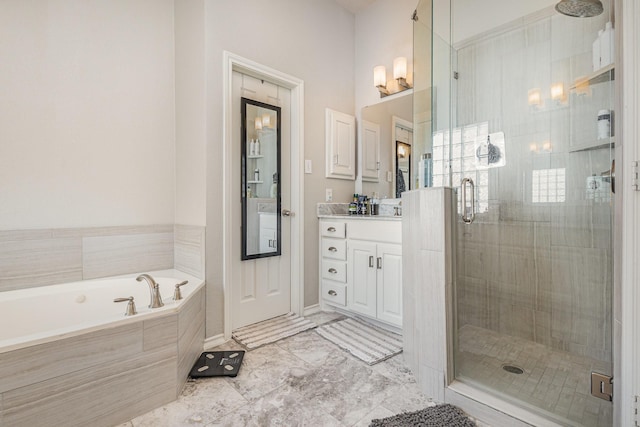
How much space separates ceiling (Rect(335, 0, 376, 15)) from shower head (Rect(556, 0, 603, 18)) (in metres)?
1.97

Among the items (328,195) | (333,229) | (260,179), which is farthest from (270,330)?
(328,195)

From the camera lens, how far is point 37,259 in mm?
1931

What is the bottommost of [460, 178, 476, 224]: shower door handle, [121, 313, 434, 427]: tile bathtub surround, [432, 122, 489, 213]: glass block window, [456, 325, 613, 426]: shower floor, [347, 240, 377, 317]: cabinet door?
[121, 313, 434, 427]: tile bathtub surround

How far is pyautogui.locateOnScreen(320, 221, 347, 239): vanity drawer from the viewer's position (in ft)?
8.87

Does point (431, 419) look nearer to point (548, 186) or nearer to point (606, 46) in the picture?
point (548, 186)

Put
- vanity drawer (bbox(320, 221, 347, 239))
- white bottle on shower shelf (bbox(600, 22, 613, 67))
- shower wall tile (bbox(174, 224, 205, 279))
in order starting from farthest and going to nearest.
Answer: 1. vanity drawer (bbox(320, 221, 347, 239))
2. shower wall tile (bbox(174, 224, 205, 279))
3. white bottle on shower shelf (bbox(600, 22, 613, 67))

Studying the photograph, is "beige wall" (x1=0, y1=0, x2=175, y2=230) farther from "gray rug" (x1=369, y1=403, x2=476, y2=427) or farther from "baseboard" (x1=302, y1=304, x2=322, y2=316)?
"gray rug" (x1=369, y1=403, x2=476, y2=427)

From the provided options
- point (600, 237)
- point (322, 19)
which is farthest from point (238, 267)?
point (322, 19)

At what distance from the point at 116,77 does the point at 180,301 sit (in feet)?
5.66

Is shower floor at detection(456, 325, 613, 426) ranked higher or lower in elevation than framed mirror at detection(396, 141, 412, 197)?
lower

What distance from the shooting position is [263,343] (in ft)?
7.21

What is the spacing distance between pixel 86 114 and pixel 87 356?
1.63m

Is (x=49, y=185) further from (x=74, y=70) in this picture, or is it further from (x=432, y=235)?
(x=432, y=235)

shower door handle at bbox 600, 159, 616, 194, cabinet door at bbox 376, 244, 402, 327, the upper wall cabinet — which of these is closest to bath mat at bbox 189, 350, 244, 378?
cabinet door at bbox 376, 244, 402, 327
